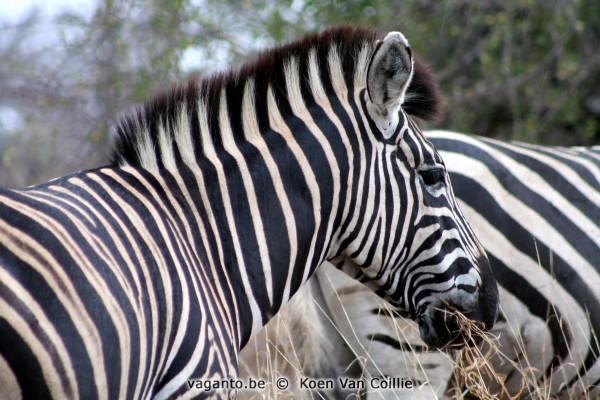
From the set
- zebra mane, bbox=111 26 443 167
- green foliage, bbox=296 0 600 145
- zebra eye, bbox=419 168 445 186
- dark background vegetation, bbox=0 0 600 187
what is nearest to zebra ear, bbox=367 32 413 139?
zebra mane, bbox=111 26 443 167

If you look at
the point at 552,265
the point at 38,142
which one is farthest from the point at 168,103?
the point at 38,142

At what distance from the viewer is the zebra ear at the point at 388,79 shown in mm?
3002

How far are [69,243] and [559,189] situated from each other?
3.50 meters

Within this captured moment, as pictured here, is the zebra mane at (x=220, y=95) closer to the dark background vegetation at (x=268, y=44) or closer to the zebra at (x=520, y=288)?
the zebra at (x=520, y=288)

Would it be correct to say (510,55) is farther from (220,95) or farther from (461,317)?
(220,95)

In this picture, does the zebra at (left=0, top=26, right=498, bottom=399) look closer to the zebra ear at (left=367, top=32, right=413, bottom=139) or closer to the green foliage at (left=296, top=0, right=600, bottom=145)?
the zebra ear at (left=367, top=32, right=413, bottom=139)

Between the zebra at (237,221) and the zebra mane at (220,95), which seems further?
the zebra mane at (220,95)

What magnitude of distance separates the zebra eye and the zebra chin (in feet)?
1.46

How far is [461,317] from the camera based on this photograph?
10.4 ft

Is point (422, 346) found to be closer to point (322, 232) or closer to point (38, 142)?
point (322, 232)

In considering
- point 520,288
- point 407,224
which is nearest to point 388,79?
point 407,224

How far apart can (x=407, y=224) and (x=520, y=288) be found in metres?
1.54

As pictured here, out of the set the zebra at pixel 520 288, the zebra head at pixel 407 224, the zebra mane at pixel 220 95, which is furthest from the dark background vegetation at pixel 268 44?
the zebra head at pixel 407 224

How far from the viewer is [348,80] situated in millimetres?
3213
